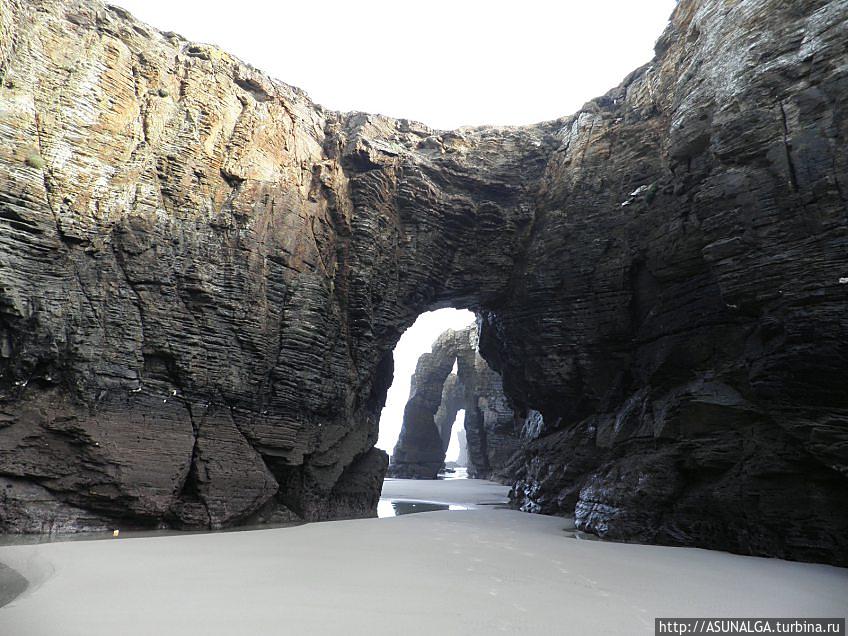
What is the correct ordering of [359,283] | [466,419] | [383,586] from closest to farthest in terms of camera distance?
[383,586] → [359,283] → [466,419]

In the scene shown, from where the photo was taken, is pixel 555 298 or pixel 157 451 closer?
pixel 157 451

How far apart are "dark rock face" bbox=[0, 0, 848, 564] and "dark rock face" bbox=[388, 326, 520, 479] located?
23.7 m

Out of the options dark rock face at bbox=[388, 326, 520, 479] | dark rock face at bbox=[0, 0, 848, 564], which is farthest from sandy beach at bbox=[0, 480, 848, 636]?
dark rock face at bbox=[388, 326, 520, 479]

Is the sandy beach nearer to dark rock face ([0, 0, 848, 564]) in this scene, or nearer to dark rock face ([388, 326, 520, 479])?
dark rock face ([0, 0, 848, 564])

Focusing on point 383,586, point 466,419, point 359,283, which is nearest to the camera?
point 383,586

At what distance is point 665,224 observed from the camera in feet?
47.9

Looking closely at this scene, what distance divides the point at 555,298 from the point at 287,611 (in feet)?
49.8

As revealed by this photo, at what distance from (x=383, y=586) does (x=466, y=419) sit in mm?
44462

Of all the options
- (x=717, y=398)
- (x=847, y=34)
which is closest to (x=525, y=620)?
(x=717, y=398)

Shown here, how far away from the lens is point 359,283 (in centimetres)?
1612

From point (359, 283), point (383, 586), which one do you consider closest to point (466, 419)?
Result: point (359, 283)

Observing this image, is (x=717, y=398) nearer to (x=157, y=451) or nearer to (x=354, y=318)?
(x=354, y=318)

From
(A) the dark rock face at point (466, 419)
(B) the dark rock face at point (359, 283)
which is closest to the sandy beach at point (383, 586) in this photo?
(B) the dark rock face at point (359, 283)

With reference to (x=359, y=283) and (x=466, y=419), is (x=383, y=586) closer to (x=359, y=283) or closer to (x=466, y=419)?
(x=359, y=283)
